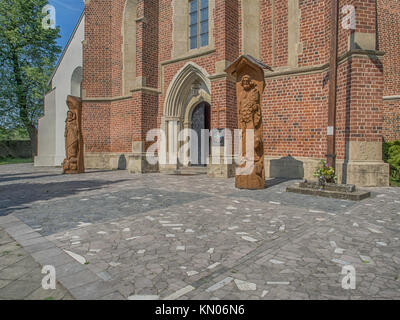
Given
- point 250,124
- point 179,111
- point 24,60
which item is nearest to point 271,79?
point 250,124

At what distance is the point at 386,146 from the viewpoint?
25.1ft

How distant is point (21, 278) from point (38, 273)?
0.41 ft

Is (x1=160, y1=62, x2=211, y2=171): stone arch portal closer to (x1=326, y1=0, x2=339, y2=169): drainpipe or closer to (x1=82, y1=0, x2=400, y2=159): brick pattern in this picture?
(x1=82, y1=0, x2=400, y2=159): brick pattern

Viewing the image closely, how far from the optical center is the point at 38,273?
87.4 inches

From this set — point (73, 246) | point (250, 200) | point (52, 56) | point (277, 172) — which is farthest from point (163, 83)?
point (52, 56)

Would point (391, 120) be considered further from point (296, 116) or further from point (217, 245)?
point (217, 245)

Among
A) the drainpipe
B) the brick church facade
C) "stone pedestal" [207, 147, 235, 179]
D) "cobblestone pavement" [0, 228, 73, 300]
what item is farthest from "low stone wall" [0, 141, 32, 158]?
the drainpipe

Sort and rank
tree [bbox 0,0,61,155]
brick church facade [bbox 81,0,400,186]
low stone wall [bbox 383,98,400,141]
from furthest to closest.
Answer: tree [bbox 0,0,61,155]
low stone wall [bbox 383,98,400,141]
brick church facade [bbox 81,0,400,186]

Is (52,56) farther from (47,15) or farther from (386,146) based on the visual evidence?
(386,146)

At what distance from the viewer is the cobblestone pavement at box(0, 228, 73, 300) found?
1853mm

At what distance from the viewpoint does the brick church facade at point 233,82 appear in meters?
6.81
